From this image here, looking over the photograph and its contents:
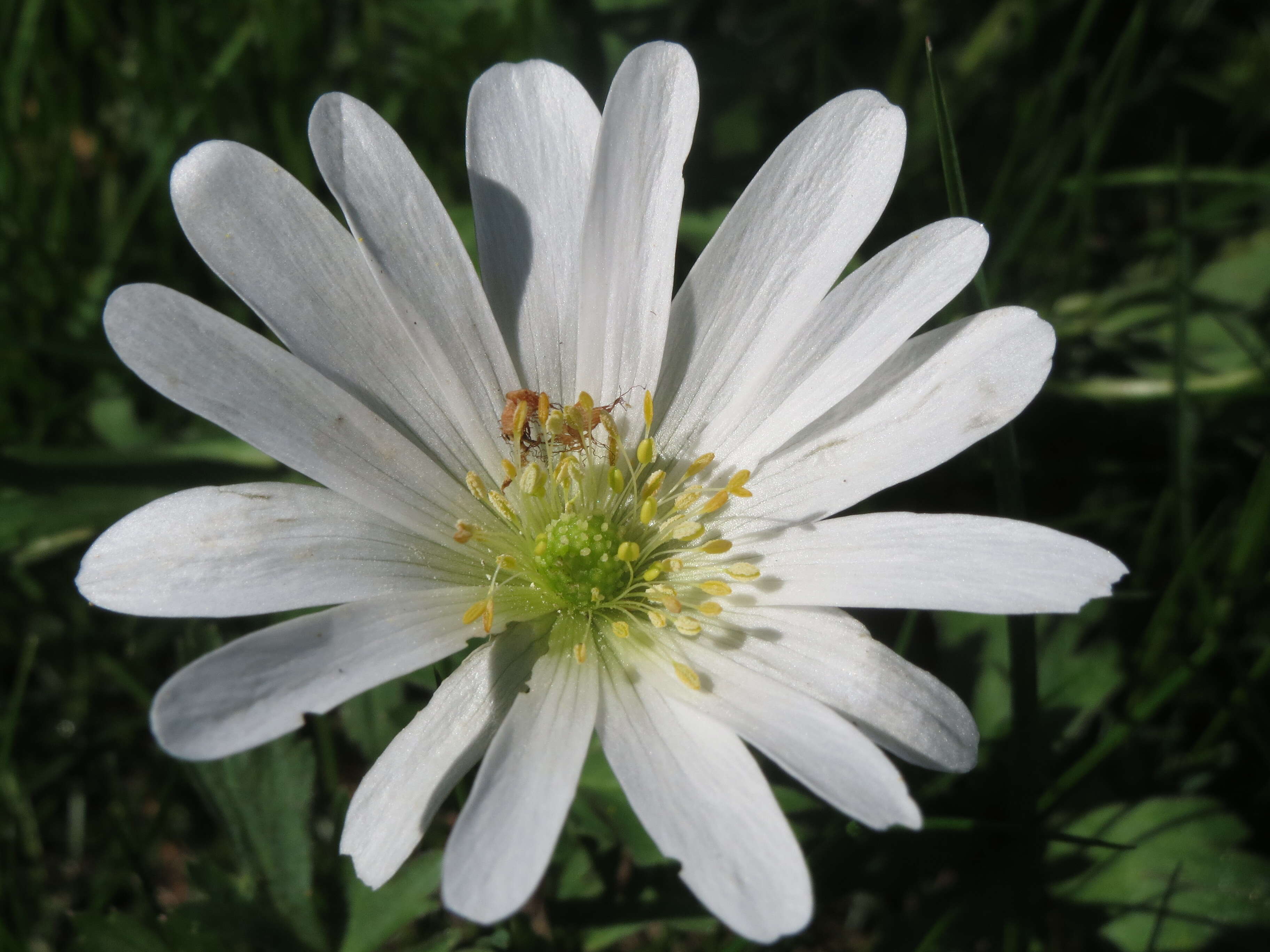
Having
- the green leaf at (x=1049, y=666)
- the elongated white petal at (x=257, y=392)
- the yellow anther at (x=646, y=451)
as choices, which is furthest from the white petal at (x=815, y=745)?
the green leaf at (x=1049, y=666)

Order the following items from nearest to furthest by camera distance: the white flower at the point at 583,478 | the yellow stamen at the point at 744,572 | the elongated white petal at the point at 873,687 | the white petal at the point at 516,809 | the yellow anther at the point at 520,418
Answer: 1. the white petal at the point at 516,809
2. the white flower at the point at 583,478
3. the elongated white petal at the point at 873,687
4. the yellow stamen at the point at 744,572
5. the yellow anther at the point at 520,418

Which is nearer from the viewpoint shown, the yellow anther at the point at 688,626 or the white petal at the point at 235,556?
the white petal at the point at 235,556

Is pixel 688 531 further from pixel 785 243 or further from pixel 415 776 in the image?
pixel 415 776

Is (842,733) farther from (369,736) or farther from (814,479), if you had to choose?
(369,736)

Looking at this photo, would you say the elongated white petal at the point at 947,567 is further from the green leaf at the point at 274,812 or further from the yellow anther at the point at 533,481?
the green leaf at the point at 274,812

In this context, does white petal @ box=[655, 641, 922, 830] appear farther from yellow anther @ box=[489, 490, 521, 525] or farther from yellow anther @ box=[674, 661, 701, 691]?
yellow anther @ box=[489, 490, 521, 525]
